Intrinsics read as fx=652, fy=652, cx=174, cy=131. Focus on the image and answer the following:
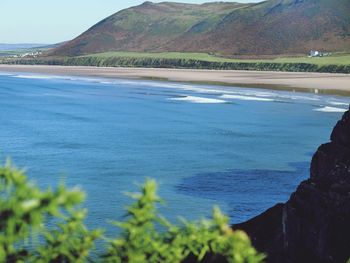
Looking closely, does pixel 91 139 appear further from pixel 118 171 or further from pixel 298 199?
pixel 298 199

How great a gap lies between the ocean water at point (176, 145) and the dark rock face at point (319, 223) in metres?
5.06

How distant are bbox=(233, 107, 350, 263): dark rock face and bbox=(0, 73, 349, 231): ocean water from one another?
506cm

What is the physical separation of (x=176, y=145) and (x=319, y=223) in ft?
122

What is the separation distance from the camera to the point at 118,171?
4397 cm

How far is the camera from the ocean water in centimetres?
3641

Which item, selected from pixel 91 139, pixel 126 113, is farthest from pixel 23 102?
pixel 91 139

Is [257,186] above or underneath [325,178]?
underneath

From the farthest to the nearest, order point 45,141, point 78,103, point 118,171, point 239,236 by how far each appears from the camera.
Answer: point 78,103 < point 45,141 < point 118,171 < point 239,236

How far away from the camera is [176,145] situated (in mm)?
56312

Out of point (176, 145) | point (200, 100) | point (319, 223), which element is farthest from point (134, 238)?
point (200, 100)

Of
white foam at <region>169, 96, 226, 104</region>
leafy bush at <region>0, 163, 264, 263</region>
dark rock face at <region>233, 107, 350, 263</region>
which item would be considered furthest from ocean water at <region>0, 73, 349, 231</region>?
leafy bush at <region>0, 163, 264, 263</region>

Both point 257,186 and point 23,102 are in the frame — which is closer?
point 257,186

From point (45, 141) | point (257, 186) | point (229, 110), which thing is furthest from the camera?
point (229, 110)

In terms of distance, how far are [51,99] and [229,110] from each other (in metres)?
35.8
